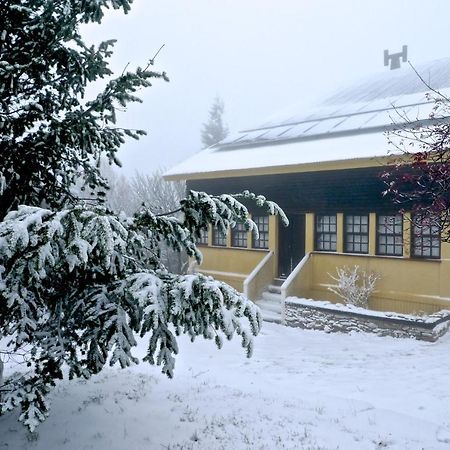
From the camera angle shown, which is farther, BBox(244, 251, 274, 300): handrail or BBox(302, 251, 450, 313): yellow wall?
BBox(244, 251, 274, 300): handrail

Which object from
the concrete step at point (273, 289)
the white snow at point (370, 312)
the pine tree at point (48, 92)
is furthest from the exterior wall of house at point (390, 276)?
the pine tree at point (48, 92)

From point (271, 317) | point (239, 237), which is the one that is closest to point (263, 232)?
point (239, 237)

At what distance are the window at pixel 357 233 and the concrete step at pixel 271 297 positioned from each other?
2.72 meters

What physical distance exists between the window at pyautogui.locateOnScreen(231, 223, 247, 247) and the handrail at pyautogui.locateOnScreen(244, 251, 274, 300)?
1650 mm

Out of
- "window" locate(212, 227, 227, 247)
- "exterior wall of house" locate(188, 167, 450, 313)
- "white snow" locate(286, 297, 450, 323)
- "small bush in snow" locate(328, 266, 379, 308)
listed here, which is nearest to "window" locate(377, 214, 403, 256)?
"exterior wall of house" locate(188, 167, 450, 313)

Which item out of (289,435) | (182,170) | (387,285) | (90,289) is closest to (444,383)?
(289,435)

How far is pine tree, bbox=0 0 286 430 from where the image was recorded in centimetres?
367

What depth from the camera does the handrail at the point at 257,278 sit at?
1534 centimetres

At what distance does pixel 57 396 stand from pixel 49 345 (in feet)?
10.8

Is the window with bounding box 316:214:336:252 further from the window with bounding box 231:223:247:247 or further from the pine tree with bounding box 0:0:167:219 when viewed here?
the pine tree with bounding box 0:0:167:219

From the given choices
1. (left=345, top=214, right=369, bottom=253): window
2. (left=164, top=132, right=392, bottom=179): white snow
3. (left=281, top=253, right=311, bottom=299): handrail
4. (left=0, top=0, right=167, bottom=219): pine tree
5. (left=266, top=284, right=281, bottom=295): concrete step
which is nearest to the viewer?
(left=0, top=0, right=167, bottom=219): pine tree

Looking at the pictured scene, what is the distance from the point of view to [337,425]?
6.62 m

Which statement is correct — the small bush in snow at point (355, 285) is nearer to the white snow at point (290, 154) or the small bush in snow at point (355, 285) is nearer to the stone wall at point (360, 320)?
the stone wall at point (360, 320)

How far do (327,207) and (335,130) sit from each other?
132 inches
